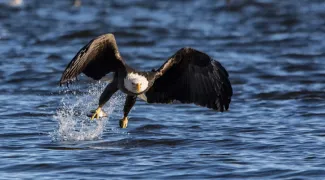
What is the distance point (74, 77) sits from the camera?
8070 millimetres

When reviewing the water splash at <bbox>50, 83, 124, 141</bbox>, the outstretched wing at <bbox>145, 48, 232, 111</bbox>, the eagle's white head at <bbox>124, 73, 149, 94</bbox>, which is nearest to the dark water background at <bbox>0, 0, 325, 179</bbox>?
the water splash at <bbox>50, 83, 124, 141</bbox>

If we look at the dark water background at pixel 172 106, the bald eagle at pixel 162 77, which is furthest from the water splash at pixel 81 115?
the bald eagle at pixel 162 77

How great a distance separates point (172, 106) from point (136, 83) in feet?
11.8

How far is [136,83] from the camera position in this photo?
7996 millimetres

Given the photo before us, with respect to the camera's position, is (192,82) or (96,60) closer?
(96,60)

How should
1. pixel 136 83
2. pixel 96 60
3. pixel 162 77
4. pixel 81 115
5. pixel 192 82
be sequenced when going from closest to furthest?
pixel 136 83 < pixel 96 60 < pixel 192 82 < pixel 162 77 < pixel 81 115

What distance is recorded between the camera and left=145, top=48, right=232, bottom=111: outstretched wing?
332 inches

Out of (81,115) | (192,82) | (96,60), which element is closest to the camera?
(96,60)

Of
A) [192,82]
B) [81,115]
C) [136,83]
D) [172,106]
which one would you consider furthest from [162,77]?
[172,106]

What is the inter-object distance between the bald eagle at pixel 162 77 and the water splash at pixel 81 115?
985 millimetres

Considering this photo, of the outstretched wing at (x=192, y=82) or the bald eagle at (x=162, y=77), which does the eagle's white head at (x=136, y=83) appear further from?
the outstretched wing at (x=192, y=82)

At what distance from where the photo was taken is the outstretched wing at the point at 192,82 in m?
8.43

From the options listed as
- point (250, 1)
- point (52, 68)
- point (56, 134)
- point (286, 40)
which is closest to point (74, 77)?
point (56, 134)

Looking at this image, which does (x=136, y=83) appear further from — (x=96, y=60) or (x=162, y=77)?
(x=162, y=77)
